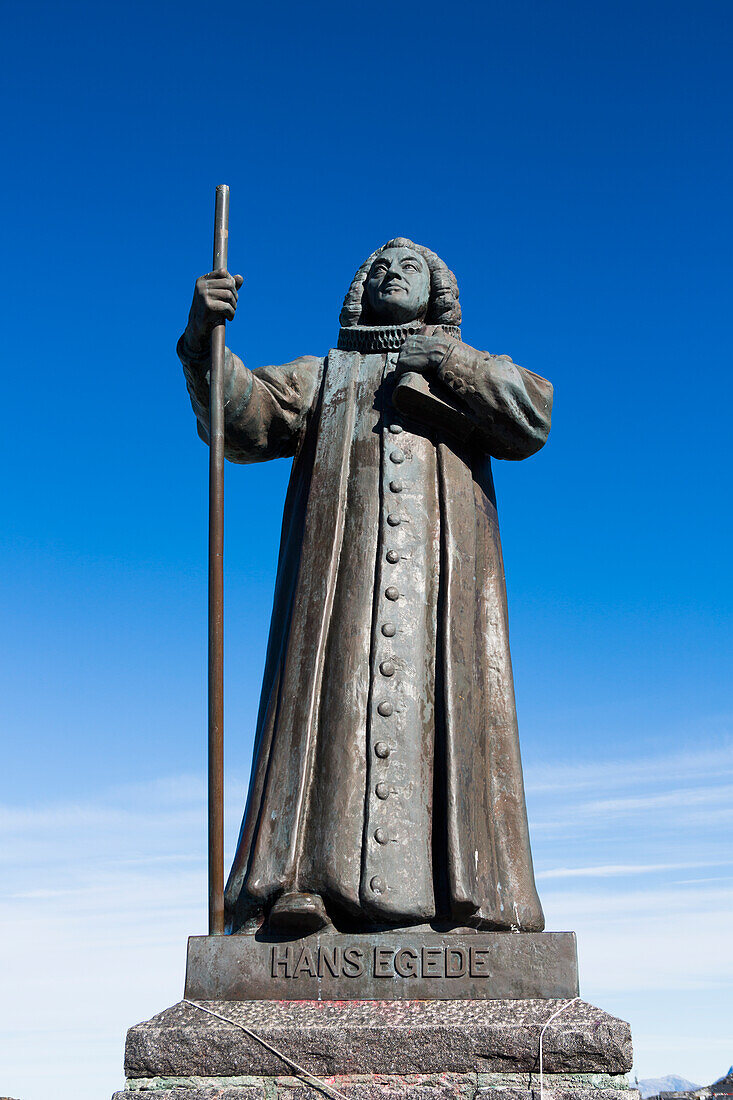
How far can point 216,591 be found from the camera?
225 inches

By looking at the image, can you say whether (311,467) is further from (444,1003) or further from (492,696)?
(444,1003)

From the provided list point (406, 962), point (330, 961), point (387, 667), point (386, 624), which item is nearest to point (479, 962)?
point (406, 962)

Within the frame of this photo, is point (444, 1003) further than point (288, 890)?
No

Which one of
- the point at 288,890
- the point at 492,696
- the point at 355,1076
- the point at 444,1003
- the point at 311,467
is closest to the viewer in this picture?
the point at 355,1076

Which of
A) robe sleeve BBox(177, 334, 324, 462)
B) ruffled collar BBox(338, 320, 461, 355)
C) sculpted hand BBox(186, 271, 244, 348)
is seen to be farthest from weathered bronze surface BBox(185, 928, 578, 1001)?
ruffled collar BBox(338, 320, 461, 355)

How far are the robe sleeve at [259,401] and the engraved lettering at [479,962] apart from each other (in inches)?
121

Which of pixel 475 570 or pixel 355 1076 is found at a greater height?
pixel 475 570

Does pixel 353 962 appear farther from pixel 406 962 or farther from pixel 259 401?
pixel 259 401

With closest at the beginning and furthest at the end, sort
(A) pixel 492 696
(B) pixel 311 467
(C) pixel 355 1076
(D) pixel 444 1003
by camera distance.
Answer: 1. (C) pixel 355 1076
2. (D) pixel 444 1003
3. (A) pixel 492 696
4. (B) pixel 311 467

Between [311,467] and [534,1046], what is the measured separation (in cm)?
320

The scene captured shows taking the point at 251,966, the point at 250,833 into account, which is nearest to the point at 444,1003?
the point at 251,966

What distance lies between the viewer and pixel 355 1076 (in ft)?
14.5

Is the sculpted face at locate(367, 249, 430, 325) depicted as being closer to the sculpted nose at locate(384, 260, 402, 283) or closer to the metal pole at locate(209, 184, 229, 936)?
the sculpted nose at locate(384, 260, 402, 283)

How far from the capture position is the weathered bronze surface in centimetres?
479
